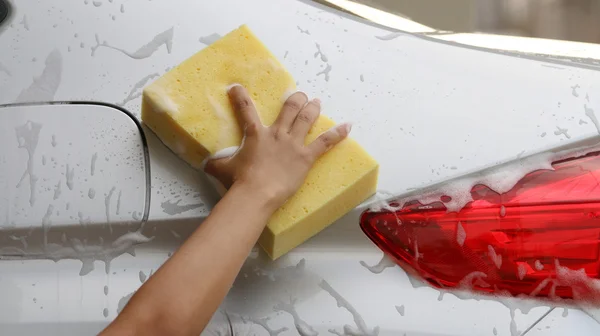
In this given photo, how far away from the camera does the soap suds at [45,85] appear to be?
0.78m

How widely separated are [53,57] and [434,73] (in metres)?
0.50

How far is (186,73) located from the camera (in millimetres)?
723

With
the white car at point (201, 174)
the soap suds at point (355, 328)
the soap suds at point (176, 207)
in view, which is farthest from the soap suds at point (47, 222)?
the soap suds at point (355, 328)

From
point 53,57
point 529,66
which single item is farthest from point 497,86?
point 53,57

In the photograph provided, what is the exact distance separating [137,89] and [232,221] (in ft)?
0.82

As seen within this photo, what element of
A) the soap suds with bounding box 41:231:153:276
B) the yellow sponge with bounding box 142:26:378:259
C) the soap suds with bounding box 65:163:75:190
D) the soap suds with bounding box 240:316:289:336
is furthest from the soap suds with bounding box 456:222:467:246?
the soap suds with bounding box 65:163:75:190

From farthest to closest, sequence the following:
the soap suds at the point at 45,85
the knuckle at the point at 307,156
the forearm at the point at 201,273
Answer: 1. the soap suds at the point at 45,85
2. the knuckle at the point at 307,156
3. the forearm at the point at 201,273

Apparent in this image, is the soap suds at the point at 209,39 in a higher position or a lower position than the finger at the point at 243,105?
higher

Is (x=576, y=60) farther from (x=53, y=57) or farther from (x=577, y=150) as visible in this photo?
(x=53, y=57)

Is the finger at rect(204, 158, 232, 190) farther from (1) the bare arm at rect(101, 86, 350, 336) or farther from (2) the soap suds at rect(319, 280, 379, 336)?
(2) the soap suds at rect(319, 280, 379, 336)

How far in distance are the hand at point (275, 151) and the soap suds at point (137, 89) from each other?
13 centimetres

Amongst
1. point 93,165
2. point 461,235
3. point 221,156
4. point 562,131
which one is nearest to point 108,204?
point 93,165

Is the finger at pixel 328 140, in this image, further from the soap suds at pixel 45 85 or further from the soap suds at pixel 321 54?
the soap suds at pixel 45 85

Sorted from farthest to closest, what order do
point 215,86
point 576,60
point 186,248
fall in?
point 576,60 → point 215,86 → point 186,248
